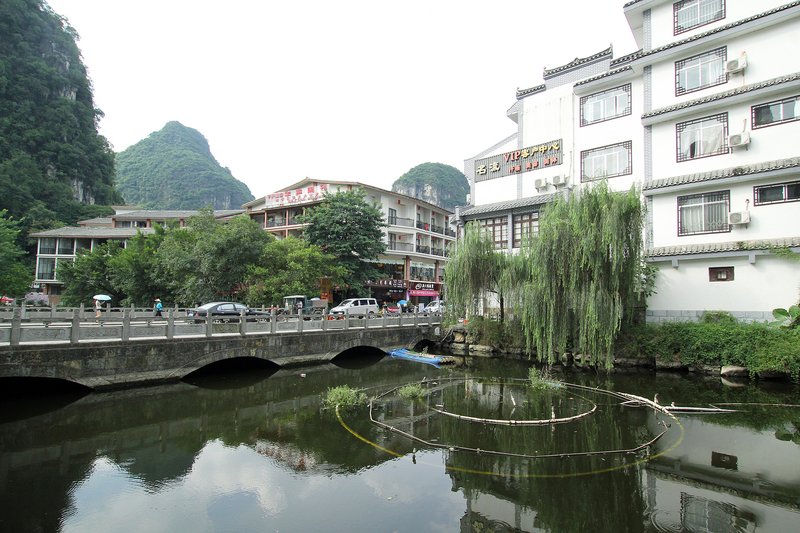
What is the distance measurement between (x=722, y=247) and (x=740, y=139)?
382 cm

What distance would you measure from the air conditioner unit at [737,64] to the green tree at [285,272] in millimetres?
19797

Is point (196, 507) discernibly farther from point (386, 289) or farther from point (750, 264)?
point (386, 289)

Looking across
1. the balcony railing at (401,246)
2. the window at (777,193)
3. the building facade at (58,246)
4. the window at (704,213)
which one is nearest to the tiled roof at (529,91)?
the window at (704,213)

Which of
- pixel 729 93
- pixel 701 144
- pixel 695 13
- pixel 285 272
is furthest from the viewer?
pixel 285 272

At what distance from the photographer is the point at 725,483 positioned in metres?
6.91

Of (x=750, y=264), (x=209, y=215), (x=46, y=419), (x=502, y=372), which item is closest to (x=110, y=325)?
(x=46, y=419)

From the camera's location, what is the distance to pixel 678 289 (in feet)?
55.6

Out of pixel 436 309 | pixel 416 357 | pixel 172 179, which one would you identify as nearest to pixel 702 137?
pixel 416 357

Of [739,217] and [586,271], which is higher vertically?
[739,217]

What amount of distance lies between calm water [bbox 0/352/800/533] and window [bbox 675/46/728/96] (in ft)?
37.4

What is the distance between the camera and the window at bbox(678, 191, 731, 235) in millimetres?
16078

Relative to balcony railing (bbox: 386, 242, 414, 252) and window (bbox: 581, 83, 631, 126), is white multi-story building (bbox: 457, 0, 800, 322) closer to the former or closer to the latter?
window (bbox: 581, 83, 631, 126)

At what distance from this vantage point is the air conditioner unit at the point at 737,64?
623 inches

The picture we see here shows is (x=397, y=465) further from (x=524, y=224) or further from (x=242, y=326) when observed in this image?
(x=524, y=224)
